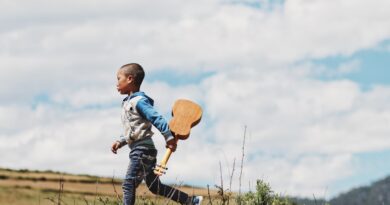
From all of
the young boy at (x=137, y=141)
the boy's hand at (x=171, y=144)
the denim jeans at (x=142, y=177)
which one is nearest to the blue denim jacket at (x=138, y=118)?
the young boy at (x=137, y=141)

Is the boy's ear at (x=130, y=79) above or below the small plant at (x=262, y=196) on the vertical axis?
above

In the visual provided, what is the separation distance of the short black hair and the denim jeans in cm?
69

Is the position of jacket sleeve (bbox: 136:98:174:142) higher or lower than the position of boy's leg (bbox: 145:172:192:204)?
higher

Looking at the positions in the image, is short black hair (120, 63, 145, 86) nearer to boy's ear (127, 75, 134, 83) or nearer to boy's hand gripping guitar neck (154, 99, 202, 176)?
boy's ear (127, 75, 134, 83)

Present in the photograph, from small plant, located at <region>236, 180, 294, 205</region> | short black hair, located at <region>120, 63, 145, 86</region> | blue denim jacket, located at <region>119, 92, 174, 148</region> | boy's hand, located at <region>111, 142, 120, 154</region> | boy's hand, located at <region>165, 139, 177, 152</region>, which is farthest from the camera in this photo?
small plant, located at <region>236, 180, 294, 205</region>

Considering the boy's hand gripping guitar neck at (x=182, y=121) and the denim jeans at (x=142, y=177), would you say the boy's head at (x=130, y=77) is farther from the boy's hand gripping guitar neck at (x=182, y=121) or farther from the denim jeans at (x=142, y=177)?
the denim jeans at (x=142, y=177)

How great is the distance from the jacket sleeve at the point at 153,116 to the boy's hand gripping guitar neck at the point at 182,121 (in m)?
0.10

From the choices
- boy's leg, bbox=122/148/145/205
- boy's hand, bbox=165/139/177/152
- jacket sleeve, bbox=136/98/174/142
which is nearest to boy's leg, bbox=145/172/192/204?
boy's leg, bbox=122/148/145/205

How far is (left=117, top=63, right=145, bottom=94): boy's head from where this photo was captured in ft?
26.2

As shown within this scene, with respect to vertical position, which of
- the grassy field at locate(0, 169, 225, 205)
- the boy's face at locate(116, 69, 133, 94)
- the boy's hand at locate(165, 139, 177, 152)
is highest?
the grassy field at locate(0, 169, 225, 205)

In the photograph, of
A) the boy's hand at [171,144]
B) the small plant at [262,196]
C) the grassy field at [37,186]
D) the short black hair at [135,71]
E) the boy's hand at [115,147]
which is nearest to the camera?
the boy's hand at [171,144]

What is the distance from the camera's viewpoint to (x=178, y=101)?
802cm

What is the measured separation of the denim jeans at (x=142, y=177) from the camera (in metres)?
7.98

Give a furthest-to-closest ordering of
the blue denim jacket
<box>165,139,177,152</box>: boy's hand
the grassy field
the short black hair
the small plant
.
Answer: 1. the grassy field
2. the small plant
3. the short black hair
4. the blue denim jacket
5. <box>165,139,177,152</box>: boy's hand
